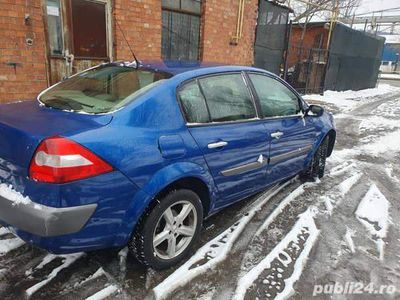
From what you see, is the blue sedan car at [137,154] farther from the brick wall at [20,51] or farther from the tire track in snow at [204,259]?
the brick wall at [20,51]

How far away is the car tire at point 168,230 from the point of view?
95.0 inches

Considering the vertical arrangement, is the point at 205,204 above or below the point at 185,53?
below

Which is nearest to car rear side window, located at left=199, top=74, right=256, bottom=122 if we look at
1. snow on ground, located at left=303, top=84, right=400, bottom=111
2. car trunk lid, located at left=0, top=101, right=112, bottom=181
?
car trunk lid, located at left=0, top=101, right=112, bottom=181

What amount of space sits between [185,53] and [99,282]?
6.20 meters

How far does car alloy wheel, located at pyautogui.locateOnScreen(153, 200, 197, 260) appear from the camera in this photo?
2.54 m

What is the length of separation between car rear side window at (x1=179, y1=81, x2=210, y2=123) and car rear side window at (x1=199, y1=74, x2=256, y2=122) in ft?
0.23

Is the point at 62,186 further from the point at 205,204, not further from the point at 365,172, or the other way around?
the point at 365,172

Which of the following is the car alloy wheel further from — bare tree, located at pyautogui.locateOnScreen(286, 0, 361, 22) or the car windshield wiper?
bare tree, located at pyautogui.locateOnScreen(286, 0, 361, 22)

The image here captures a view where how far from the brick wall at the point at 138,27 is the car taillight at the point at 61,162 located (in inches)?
173

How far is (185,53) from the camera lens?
775 cm

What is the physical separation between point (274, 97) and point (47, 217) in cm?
258

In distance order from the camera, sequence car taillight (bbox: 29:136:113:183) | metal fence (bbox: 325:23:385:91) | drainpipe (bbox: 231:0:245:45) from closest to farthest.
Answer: car taillight (bbox: 29:136:113:183) → drainpipe (bbox: 231:0:245:45) → metal fence (bbox: 325:23:385:91)

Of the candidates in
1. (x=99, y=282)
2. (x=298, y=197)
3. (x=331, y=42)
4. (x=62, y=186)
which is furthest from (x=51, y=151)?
(x=331, y=42)

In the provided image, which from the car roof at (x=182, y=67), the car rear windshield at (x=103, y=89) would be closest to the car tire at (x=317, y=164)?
the car roof at (x=182, y=67)
